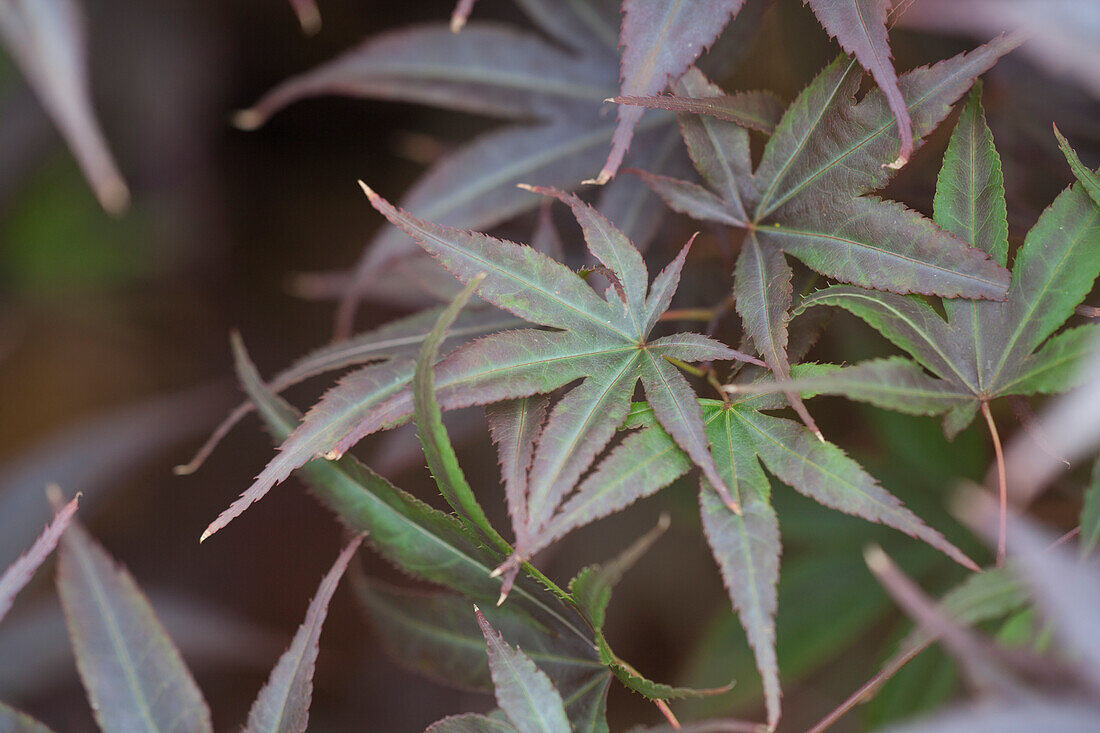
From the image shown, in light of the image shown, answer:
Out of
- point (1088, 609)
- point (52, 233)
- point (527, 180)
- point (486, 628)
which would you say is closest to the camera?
point (1088, 609)

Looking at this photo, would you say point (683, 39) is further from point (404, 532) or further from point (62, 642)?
point (62, 642)

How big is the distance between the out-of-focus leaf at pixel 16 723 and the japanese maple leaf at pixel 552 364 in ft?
0.72

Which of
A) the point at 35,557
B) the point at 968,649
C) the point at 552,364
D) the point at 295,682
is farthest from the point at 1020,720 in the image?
the point at 35,557

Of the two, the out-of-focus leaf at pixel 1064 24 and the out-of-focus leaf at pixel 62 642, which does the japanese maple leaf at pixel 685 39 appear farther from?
the out-of-focus leaf at pixel 62 642

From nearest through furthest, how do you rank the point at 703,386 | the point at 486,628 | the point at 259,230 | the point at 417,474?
the point at 486,628, the point at 703,386, the point at 417,474, the point at 259,230

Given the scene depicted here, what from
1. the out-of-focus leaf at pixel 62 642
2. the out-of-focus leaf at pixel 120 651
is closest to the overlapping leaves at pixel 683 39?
the out-of-focus leaf at pixel 120 651

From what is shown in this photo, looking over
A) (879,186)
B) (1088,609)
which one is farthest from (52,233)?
(1088,609)

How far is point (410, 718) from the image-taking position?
3.78 feet

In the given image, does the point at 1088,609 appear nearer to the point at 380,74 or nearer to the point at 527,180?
the point at 527,180

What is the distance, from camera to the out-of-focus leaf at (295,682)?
18.3 inches

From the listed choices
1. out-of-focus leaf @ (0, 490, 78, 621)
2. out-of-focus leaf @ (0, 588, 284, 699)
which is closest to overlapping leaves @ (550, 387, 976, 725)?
out-of-focus leaf @ (0, 490, 78, 621)

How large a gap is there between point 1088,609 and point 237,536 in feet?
4.13

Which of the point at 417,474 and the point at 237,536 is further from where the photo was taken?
the point at 237,536

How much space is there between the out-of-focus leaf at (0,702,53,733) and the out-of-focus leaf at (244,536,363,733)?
0.15 meters
